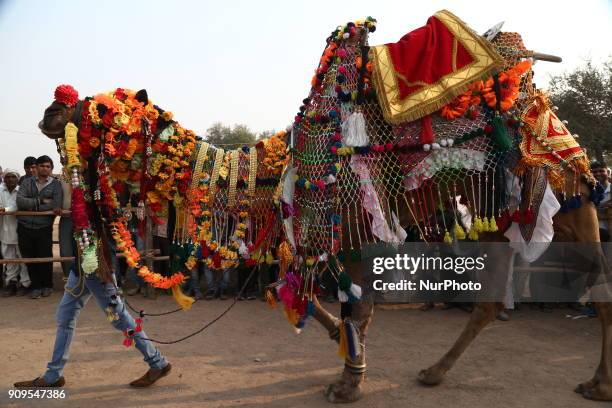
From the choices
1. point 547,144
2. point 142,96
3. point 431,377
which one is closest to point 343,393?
point 431,377

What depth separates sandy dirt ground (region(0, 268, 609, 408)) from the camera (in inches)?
149

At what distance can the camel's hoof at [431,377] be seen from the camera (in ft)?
13.0

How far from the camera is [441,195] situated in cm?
367

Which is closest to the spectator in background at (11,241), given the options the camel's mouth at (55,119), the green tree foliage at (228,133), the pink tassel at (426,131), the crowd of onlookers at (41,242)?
the crowd of onlookers at (41,242)

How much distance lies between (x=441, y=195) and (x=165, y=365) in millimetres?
2599

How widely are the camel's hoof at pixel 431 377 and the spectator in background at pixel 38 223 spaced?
5727 millimetres

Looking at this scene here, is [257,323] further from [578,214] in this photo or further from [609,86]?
[609,86]

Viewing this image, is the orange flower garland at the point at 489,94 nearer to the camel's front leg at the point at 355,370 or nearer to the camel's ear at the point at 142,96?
the camel's front leg at the point at 355,370

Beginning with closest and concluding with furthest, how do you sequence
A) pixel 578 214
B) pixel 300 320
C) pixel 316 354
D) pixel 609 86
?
pixel 300 320 < pixel 578 214 < pixel 316 354 < pixel 609 86

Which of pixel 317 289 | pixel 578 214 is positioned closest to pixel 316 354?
pixel 317 289

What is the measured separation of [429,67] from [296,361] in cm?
284

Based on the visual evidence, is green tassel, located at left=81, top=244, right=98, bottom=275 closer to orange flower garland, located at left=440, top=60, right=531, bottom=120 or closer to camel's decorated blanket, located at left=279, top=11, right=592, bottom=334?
camel's decorated blanket, located at left=279, top=11, right=592, bottom=334

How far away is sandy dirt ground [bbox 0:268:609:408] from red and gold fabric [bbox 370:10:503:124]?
2196 millimetres

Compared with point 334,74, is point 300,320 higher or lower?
lower
